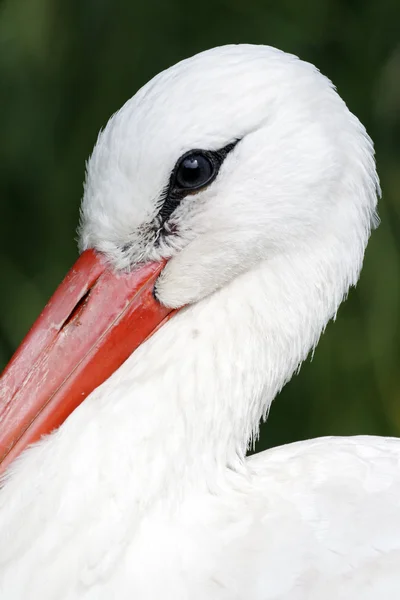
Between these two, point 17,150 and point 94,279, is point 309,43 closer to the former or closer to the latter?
point 17,150

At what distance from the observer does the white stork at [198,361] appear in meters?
1.42

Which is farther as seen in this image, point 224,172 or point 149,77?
point 149,77

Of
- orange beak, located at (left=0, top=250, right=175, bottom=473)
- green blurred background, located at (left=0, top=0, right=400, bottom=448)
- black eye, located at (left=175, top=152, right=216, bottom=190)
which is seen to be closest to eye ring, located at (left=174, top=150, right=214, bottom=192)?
black eye, located at (left=175, top=152, right=216, bottom=190)

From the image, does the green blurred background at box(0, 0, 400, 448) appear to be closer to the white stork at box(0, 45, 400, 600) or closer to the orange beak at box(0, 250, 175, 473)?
the white stork at box(0, 45, 400, 600)

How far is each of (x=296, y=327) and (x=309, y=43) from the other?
→ 5.59 feet

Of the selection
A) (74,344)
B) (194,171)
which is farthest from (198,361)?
(194,171)

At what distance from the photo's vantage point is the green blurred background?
300 cm

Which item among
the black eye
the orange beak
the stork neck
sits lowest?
the stork neck

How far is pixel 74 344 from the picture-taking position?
149 centimetres

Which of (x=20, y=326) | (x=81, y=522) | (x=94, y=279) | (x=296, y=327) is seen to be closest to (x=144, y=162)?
(x=94, y=279)

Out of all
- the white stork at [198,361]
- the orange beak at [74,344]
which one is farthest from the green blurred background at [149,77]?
the orange beak at [74,344]

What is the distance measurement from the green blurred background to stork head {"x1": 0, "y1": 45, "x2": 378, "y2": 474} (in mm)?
1465

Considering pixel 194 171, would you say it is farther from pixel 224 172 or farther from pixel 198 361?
pixel 198 361

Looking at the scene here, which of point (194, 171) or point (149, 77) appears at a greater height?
point (149, 77)
